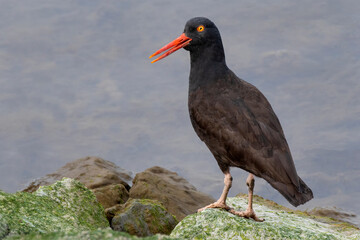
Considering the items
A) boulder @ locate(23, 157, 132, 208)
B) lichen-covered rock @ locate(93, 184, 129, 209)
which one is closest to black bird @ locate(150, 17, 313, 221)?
lichen-covered rock @ locate(93, 184, 129, 209)

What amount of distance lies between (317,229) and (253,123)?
251cm

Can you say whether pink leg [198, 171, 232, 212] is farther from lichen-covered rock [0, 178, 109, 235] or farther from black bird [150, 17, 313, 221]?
lichen-covered rock [0, 178, 109, 235]

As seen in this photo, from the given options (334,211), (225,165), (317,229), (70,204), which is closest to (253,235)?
(225,165)

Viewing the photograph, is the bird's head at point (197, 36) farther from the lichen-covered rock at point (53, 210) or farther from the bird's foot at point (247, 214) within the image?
the lichen-covered rock at point (53, 210)

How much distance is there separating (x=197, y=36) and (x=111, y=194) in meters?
4.03

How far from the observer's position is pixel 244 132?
7.98m

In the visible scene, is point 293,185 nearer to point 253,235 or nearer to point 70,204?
point 253,235

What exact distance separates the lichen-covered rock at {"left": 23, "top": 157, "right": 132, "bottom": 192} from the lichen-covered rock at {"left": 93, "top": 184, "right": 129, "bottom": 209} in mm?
662

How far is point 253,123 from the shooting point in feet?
26.3

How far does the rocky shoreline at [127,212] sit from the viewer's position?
6641 mm

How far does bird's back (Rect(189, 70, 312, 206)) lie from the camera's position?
7789 mm

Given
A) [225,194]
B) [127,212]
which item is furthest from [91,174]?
[225,194]

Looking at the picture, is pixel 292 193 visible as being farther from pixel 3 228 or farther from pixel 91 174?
pixel 91 174

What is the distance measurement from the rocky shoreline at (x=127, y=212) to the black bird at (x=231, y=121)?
619mm
